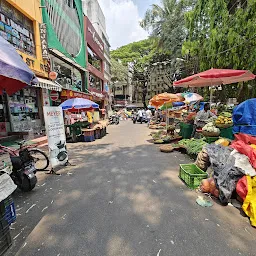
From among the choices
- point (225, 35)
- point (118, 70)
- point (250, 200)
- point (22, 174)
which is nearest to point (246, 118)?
point (250, 200)

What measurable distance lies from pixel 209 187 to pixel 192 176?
1.25ft

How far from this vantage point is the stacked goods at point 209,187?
3330 mm

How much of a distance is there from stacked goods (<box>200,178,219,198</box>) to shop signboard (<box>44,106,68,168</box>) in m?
3.85

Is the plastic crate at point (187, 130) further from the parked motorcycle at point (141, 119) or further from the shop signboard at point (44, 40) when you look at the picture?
the parked motorcycle at point (141, 119)

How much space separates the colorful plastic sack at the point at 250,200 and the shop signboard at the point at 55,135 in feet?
14.7

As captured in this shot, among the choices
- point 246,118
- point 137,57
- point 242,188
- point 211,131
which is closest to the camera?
point 242,188

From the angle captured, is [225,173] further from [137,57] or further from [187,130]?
[137,57]

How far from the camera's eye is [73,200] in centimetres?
341

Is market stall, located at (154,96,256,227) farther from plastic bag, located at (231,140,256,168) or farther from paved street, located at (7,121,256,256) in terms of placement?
paved street, located at (7,121,256,256)

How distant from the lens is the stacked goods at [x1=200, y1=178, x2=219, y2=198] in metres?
3.33

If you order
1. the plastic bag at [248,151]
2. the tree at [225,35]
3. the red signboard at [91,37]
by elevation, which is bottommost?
the plastic bag at [248,151]

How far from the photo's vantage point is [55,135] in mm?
4844

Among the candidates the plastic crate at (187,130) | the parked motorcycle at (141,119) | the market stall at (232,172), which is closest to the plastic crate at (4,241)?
the market stall at (232,172)

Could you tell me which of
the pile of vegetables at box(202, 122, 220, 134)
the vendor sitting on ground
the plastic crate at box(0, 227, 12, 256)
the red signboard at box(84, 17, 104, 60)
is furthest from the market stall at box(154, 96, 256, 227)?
the red signboard at box(84, 17, 104, 60)
